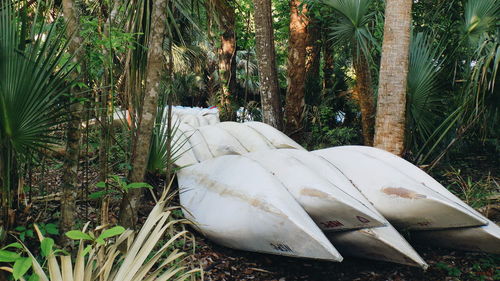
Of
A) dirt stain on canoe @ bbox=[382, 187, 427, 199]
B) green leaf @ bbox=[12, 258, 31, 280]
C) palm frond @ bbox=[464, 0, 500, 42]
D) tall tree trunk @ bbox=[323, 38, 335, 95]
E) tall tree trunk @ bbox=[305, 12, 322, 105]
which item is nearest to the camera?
green leaf @ bbox=[12, 258, 31, 280]

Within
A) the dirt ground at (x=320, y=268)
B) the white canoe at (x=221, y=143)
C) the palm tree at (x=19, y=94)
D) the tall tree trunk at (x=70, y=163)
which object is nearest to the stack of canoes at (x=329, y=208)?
the dirt ground at (x=320, y=268)

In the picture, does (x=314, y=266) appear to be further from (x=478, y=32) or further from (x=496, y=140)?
(x=496, y=140)

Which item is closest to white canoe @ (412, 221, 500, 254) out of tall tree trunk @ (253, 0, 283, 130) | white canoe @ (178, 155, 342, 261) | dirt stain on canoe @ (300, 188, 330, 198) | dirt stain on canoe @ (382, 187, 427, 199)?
dirt stain on canoe @ (382, 187, 427, 199)

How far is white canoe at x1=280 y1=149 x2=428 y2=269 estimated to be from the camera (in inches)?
110

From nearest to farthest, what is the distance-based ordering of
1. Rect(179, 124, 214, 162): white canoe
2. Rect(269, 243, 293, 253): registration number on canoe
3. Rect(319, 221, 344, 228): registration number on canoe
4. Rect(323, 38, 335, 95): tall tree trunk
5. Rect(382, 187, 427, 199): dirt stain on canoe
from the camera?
1. Rect(269, 243, 293, 253): registration number on canoe
2. Rect(319, 221, 344, 228): registration number on canoe
3. Rect(382, 187, 427, 199): dirt stain on canoe
4. Rect(179, 124, 214, 162): white canoe
5. Rect(323, 38, 335, 95): tall tree trunk

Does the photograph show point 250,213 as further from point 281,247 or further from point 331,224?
point 331,224

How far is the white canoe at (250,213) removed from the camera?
267cm

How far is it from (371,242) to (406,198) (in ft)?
1.64

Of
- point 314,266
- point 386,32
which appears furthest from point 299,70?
point 314,266

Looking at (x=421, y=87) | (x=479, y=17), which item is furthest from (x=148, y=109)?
(x=479, y=17)

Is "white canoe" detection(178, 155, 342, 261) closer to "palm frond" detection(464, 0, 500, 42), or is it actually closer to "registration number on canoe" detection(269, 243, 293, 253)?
"registration number on canoe" detection(269, 243, 293, 253)

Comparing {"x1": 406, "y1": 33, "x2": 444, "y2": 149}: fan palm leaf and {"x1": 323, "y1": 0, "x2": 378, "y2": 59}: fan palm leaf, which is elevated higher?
{"x1": 323, "y1": 0, "x2": 378, "y2": 59}: fan palm leaf

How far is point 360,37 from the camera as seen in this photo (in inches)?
203

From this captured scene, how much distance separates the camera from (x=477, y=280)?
324 centimetres
